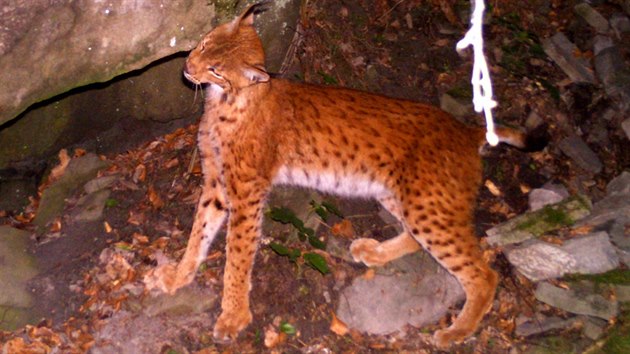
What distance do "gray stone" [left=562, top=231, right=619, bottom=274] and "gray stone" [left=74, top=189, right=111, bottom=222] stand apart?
349 cm

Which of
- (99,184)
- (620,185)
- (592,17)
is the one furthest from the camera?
(592,17)

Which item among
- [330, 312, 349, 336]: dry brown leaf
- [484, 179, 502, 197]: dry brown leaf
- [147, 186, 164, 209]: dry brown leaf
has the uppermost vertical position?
[147, 186, 164, 209]: dry brown leaf

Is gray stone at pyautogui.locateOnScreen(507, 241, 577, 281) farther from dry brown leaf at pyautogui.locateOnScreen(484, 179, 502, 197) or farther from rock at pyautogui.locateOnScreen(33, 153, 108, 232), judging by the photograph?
rock at pyautogui.locateOnScreen(33, 153, 108, 232)

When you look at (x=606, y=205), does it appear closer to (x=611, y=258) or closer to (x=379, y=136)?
(x=611, y=258)

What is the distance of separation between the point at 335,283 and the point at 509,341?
128 centimetres

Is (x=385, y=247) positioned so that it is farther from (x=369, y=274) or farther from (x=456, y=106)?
(x=456, y=106)

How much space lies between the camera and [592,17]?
24.9 ft

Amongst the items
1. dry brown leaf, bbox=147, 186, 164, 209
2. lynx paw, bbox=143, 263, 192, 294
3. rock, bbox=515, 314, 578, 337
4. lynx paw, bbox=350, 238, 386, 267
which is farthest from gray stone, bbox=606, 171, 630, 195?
dry brown leaf, bbox=147, 186, 164, 209

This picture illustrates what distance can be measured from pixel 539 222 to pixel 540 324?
0.86 meters

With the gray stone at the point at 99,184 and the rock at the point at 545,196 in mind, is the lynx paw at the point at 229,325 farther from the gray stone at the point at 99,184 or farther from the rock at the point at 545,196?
the rock at the point at 545,196

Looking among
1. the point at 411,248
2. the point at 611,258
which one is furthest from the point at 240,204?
the point at 611,258

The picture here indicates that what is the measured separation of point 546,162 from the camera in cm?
618

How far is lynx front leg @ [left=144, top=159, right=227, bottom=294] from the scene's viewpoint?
16.1ft

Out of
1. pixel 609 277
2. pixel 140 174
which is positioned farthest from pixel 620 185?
pixel 140 174
